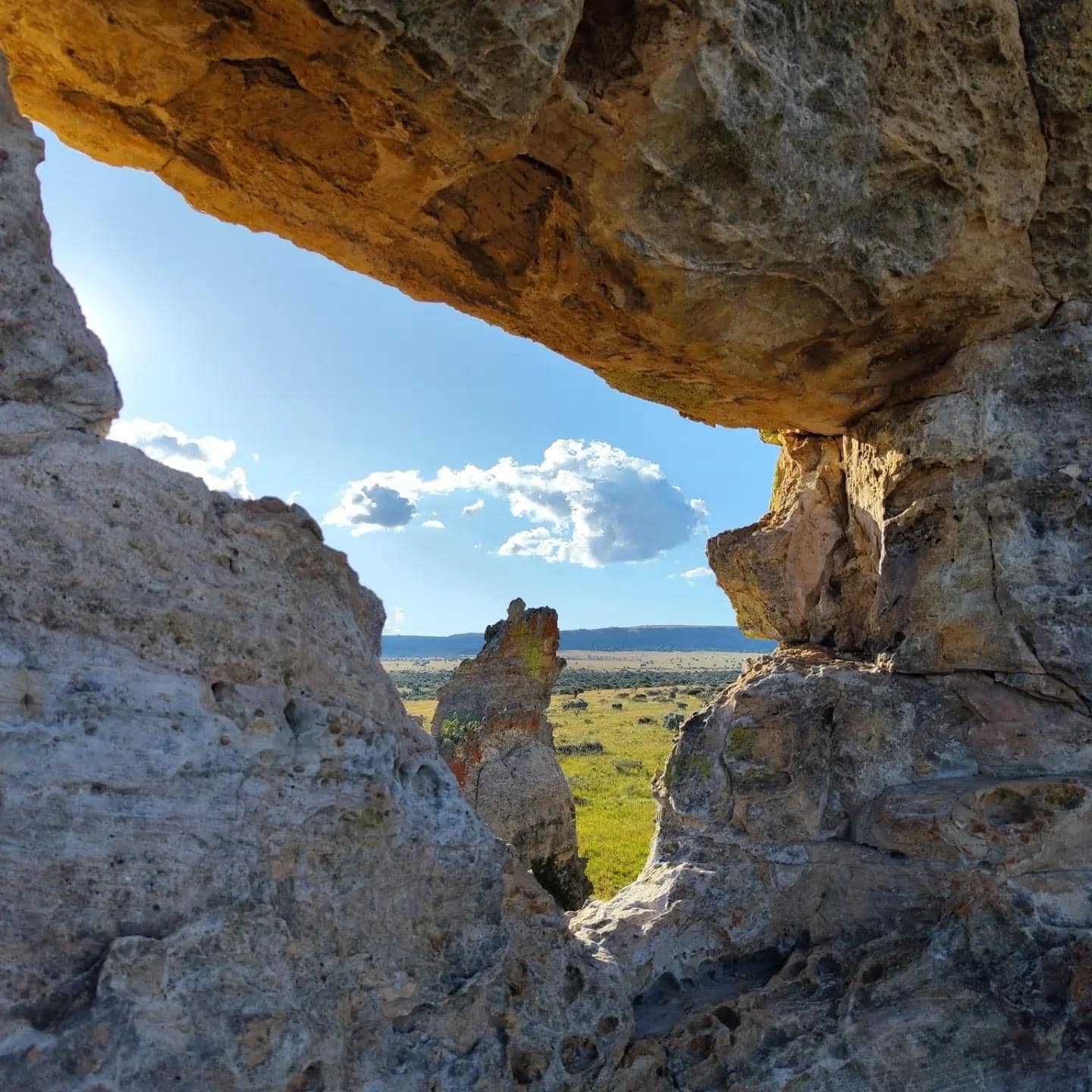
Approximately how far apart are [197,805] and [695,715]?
13.1 feet

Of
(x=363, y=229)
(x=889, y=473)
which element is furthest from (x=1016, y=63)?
(x=363, y=229)

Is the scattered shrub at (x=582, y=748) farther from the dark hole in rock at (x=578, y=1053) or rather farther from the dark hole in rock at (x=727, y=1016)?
the dark hole in rock at (x=578, y=1053)

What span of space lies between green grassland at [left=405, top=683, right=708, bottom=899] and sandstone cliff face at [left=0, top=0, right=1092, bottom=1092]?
5.74 meters

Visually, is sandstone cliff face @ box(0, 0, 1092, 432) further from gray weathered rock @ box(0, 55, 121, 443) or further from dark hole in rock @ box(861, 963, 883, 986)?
dark hole in rock @ box(861, 963, 883, 986)

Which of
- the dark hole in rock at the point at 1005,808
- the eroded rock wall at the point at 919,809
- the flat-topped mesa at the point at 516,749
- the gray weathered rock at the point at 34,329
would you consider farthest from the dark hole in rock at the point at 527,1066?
the flat-topped mesa at the point at 516,749

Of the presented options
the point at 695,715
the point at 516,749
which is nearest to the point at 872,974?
the point at 695,715

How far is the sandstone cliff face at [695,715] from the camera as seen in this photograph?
3.38 meters

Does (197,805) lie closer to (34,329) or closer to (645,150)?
(34,329)

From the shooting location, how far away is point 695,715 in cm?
648

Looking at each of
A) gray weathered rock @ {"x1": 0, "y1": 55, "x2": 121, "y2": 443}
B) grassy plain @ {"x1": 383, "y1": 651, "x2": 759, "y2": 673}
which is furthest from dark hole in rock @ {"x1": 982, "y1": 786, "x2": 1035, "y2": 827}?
grassy plain @ {"x1": 383, "y1": 651, "x2": 759, "y2": 673}

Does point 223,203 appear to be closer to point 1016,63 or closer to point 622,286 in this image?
point 622,286

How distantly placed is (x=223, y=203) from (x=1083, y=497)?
5.95 m

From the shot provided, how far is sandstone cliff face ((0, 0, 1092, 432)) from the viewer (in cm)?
405

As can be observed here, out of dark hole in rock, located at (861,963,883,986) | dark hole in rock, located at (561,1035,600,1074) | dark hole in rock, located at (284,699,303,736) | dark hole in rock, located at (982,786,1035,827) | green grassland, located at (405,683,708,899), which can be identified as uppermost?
dark hole in rock, located at (284,699,303,736)
